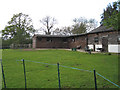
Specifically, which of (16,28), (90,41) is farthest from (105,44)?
(16,28)

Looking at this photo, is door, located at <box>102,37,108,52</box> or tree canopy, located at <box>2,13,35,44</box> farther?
tree canopy, located at <box>2,13,35,44</box>

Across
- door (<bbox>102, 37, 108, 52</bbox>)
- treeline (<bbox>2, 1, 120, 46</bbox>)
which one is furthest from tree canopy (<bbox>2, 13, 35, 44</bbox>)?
door (<bbox>102, 37, 108, 52</bbox>)

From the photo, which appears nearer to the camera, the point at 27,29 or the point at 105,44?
the point at 105,44

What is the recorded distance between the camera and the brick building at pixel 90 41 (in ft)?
63.3

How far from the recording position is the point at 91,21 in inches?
1941

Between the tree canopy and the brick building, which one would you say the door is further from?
the tree canopy

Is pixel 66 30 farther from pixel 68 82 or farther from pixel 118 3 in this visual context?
pixel 68 82

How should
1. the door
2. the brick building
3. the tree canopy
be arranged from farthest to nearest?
1. the tree canopy
2. the door
3. the brick building

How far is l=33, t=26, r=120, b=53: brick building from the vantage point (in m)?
19.3

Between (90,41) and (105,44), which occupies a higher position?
(90,41)

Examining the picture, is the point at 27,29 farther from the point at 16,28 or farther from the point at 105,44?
the point at 105,44

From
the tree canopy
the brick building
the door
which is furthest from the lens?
the tree canopy

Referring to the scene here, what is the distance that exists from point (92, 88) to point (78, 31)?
142 ft

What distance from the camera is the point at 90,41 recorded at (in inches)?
953
